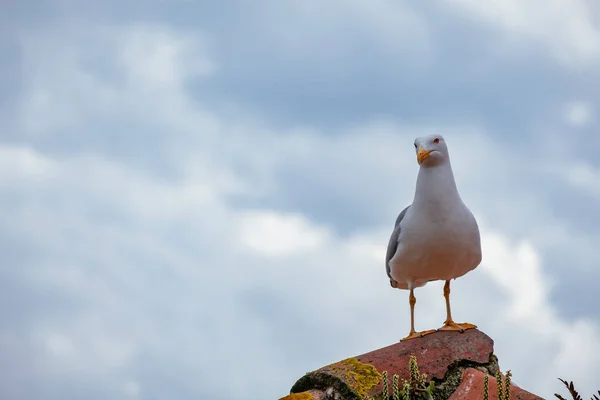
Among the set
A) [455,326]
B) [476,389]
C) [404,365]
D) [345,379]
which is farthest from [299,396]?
[455,326]

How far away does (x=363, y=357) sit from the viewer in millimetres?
6641

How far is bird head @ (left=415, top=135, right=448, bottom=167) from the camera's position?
9375 mm

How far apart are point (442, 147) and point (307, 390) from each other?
13.9 ft

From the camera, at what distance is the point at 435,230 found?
9.23m

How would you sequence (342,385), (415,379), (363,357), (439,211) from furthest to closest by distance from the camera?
1. (439,211)
2. (363,357)
3. (342,385)
4. (415,379)

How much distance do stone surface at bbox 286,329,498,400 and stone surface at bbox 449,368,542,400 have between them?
0.09 metres

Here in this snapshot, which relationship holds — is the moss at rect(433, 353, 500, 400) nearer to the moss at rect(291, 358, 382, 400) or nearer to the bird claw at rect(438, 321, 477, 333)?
the moss at rect(291, 358, 382, 400)

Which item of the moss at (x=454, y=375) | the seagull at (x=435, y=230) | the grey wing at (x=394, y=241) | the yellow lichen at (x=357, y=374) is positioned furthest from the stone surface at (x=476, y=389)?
the grey wing at (x=394, y=241)

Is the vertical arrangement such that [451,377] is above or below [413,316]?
below

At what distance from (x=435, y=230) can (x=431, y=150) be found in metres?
0.99

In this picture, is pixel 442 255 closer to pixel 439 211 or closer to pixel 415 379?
pixel 439 211

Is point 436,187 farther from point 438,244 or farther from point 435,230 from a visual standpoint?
point 438,244

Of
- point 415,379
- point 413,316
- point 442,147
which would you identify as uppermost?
point 442,147

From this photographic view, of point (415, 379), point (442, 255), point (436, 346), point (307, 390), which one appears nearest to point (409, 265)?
point (442, 255)
